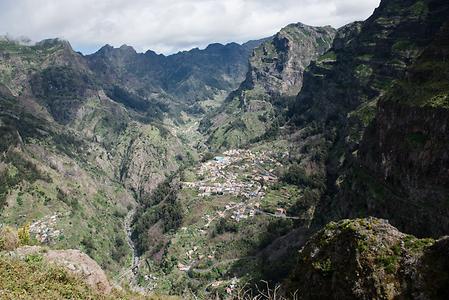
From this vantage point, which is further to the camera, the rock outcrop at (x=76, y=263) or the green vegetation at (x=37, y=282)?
the rock outcrop at (x=76, y=263)

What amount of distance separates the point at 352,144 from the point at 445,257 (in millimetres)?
123158

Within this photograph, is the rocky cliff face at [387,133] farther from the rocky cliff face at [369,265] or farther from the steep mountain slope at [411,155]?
the rocky cliff face at [369,265]

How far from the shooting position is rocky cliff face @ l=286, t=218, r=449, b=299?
2104 centimetres

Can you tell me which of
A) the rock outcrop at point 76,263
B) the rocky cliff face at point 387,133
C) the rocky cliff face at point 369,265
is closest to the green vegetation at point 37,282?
the rock outcrop at point 76,263

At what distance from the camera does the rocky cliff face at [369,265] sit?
2104 cm

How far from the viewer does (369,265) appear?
74.5 feet

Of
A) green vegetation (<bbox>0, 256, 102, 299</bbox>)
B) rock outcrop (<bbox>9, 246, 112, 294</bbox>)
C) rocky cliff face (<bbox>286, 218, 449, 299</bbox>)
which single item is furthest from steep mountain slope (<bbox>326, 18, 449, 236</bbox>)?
green vegetation (<bbox>0, 256, 102, 299</bbox>)

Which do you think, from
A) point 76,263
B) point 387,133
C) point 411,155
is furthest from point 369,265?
point 387,133

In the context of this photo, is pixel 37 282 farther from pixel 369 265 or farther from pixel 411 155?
pixel 411 155

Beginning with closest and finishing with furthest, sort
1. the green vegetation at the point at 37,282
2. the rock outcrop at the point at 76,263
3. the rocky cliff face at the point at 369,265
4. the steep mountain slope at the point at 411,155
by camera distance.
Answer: the green vegetation at the point at 37,282 < the rocky cliff face at the point at 369,265 < the rock outcrop at the point at 76,263 < the steep mountain slope at the point at 411,155

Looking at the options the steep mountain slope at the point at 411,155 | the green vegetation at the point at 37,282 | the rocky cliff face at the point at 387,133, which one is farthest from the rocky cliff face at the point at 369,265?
the rocky cliff face at the point at 387,133

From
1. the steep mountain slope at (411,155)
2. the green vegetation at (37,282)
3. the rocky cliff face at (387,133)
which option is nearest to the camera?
the green vegetation at (37,282)

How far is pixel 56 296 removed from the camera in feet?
70.1

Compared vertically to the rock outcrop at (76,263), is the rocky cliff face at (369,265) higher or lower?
lower
